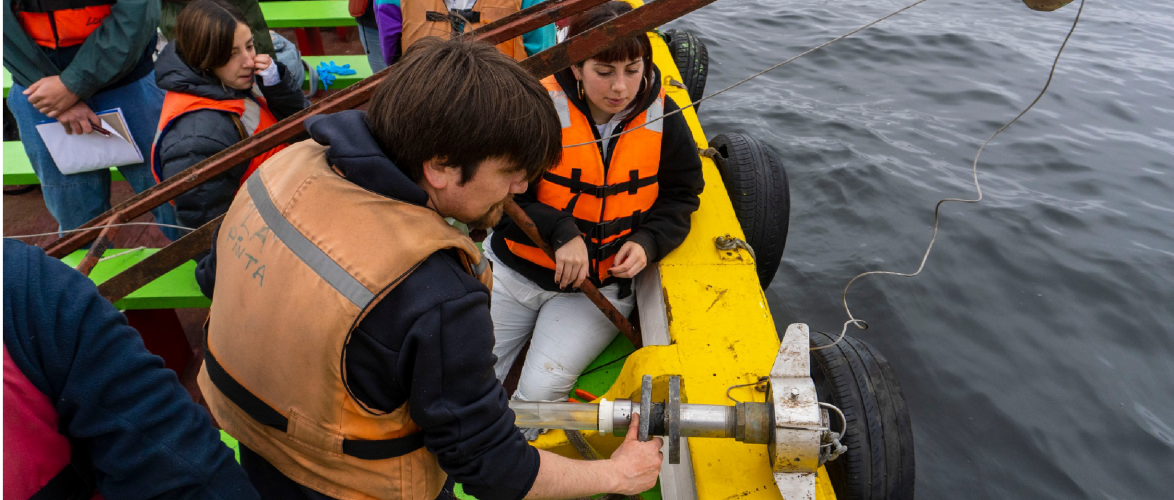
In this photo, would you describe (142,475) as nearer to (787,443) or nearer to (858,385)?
(787,443)

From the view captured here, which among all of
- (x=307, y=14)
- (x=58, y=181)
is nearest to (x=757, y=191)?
(x=58, y=181)

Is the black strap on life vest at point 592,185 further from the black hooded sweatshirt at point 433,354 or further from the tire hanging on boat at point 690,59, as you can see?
the tire hanging on boat at point 690,59

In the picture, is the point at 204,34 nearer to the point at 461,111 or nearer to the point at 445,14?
the point at 445,14

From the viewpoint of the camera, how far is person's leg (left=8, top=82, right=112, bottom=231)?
256 centimetres

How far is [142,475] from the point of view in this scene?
2.92 ft

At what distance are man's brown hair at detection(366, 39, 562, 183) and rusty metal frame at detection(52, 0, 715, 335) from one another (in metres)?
0.62

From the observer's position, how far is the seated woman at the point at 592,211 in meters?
2.04

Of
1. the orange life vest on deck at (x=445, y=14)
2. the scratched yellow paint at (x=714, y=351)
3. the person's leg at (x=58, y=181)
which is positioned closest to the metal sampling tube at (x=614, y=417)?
the scratched yellow paint at (x=714, y=351)

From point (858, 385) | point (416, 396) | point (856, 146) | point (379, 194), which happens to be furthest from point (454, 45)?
point (856, 146)

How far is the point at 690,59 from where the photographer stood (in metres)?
4.41

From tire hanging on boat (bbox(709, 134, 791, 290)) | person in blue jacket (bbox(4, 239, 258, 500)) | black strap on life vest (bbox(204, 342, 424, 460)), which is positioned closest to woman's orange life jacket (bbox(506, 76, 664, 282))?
tire hanging on boat (bbox(709, 134, 791, 290))

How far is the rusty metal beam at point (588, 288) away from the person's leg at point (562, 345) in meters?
0.07

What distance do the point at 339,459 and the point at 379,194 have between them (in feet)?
1.57

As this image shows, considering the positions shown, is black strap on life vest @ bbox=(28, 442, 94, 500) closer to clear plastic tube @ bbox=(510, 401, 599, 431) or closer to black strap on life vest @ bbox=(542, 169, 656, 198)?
clear plastic tube @ bbox=(510, 401, 599, 431)
